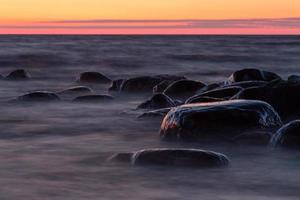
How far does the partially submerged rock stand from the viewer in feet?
24.1

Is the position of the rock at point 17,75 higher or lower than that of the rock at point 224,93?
higher

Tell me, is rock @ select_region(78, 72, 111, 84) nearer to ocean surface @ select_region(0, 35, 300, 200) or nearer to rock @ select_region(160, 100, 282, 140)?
ocean surface @ select_region(0, 35, 300, 200)

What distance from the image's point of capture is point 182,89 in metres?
15.3

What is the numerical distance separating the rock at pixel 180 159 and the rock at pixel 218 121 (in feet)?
4.98

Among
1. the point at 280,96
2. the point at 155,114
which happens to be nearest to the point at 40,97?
the point at 155,114

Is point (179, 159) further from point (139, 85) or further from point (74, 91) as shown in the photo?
point (139, 85)

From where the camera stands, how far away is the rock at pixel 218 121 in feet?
29.6

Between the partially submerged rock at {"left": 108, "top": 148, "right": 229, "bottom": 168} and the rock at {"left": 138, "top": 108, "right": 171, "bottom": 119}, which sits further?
the rock at {"left": 138, "top": 108, "right": 171, "bottom": 119}

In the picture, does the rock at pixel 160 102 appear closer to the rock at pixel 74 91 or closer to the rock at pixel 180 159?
the rock at pixel 74 91

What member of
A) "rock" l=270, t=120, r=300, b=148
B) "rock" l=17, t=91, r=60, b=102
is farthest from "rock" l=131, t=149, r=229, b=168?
"rock" l=17, t=91, r=60, b=102

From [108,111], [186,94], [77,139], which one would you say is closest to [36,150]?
[77,139]

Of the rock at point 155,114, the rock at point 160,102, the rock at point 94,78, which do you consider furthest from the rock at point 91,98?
the rock at point 94,78

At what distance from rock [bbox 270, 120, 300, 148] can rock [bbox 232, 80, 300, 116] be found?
2.20 metres

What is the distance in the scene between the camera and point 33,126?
11.1m
